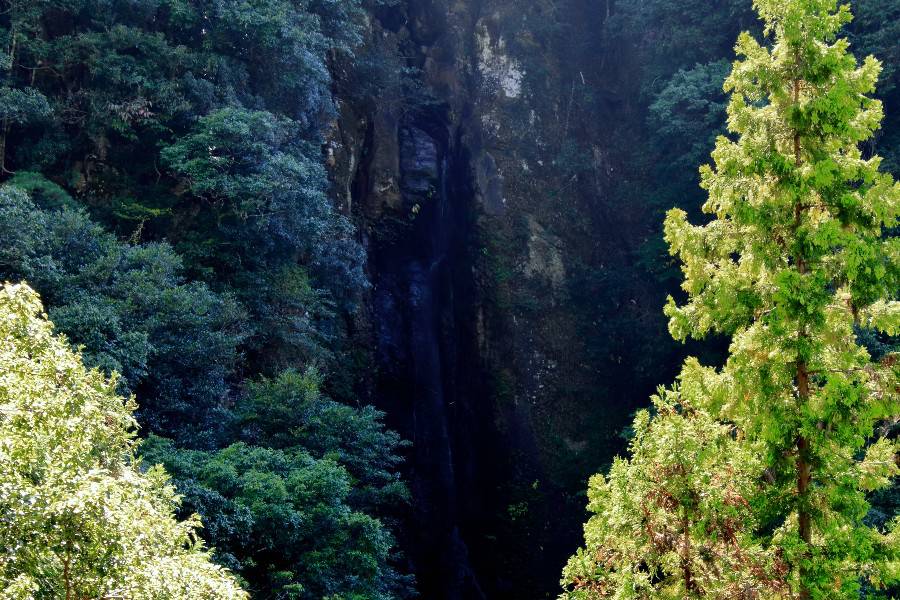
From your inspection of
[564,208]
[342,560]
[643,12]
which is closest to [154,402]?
[342,560]

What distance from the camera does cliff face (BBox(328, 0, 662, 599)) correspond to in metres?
21.3

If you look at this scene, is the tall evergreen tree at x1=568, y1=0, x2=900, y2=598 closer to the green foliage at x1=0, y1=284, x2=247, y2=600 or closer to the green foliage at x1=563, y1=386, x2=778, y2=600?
the green foliage at x1=563, y1=386, x2=778, y2=600

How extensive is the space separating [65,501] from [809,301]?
6.45 metres

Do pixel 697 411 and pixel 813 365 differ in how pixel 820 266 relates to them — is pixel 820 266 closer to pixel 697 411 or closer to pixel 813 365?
pixel 813 365

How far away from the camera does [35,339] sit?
5887 millimetres

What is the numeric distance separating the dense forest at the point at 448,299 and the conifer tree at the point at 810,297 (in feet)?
0.12

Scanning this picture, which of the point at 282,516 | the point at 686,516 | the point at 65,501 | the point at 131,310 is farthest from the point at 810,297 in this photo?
the point at 131,310

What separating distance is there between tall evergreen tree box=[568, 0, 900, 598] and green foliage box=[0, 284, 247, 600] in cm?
426

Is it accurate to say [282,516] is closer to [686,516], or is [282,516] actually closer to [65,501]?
[686,516]

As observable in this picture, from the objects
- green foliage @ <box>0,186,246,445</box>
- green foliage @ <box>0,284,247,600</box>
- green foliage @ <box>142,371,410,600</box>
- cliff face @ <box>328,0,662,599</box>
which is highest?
cliff face @ <box>328,0,662,599</box>

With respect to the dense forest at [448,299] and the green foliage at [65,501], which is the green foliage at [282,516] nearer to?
the dense forest at [448,299]

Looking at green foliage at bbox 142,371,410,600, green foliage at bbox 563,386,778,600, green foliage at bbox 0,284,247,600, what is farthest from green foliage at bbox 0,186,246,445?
green foliage at bbox 563,386,778,600

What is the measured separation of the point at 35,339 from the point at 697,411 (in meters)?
6.13

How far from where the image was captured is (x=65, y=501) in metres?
4.91
